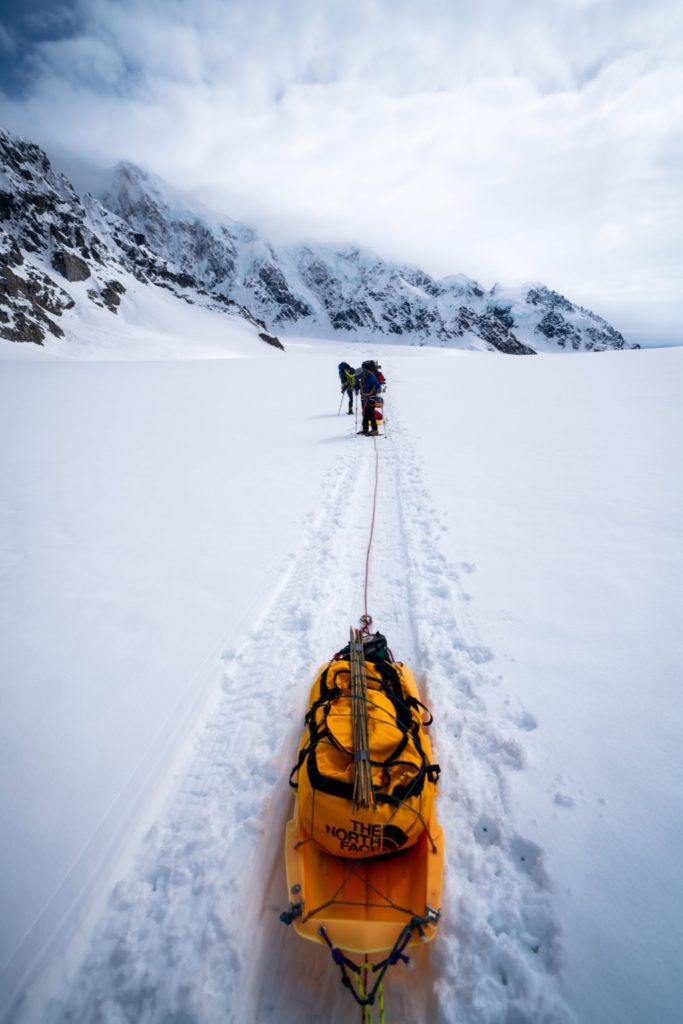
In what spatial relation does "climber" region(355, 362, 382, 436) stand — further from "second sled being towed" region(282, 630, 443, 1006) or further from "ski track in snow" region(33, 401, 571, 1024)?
"second sled being towed" region(282, 630, 443, 1006)

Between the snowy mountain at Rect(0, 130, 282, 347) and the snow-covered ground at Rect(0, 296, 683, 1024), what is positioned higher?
the snowy mountain at Rect(0, 130, 282, 347)

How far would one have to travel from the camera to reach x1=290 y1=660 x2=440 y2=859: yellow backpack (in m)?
2.17

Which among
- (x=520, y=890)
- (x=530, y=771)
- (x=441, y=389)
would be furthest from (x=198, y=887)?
(x=441, y=389)

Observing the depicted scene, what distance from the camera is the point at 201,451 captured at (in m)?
10.1

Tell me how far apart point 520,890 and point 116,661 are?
3.40m

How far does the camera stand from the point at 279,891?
2.28 metres

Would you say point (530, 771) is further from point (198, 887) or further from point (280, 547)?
point (280, 547)

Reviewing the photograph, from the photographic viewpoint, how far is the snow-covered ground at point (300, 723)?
1988 millimetres

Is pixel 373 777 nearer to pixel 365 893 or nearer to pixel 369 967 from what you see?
pixel 365 893

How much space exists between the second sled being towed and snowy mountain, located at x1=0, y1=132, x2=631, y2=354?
50.4 meters

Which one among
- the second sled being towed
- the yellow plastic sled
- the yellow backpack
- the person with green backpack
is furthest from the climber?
the yellow plastic sled

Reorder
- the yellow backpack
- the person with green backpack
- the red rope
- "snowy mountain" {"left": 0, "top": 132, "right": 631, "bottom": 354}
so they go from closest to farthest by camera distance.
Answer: the yellow backpack
the red rope
the person with green backpack
"snowy mountain" {"left": 0, "top": 132, "right": 631, "bottom": 354}

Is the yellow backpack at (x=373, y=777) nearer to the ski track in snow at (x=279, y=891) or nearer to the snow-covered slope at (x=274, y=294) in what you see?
the ski track in snow at (x=279, y=891)

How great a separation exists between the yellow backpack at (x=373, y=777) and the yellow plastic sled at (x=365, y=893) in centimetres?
10
